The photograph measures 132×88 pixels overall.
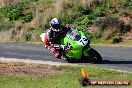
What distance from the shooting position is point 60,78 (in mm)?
17438

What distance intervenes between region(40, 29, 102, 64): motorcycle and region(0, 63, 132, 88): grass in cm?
161

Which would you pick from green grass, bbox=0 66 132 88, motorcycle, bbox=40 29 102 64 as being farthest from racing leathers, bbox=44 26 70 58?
green grass, bbox=0 66 132 88

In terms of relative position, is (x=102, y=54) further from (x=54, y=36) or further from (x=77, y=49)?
(x=54, y=36)

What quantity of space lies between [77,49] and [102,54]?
10.7 ft

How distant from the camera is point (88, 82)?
13.4 metres

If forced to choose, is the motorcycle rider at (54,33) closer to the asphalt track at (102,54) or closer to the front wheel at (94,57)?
the asphalt track at (102,54)

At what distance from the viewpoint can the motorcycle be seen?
71.1ft

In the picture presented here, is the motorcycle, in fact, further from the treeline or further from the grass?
the treeline

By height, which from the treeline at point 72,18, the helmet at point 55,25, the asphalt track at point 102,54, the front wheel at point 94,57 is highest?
the helmet at point 55,25

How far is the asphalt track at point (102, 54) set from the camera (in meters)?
21.4

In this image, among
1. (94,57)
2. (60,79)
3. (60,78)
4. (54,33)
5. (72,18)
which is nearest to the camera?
(60,79)

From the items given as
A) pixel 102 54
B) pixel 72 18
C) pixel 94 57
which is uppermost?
pixel 94 57

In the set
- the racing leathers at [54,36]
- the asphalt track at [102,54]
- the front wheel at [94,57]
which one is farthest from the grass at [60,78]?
the racing leathers at [54,36]

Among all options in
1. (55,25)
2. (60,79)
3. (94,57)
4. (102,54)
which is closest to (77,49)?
(94,57)
